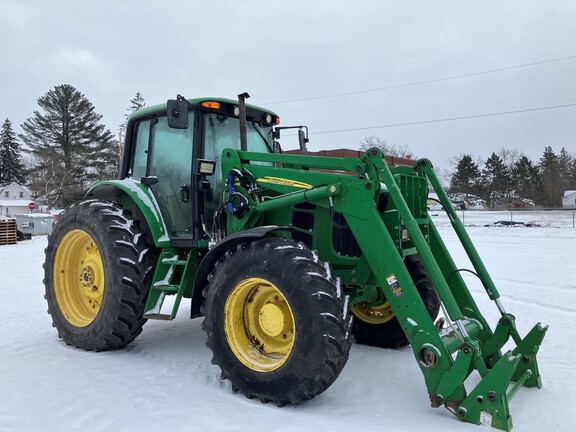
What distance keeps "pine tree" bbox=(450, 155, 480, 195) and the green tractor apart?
64.1 m

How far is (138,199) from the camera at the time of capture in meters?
5.05

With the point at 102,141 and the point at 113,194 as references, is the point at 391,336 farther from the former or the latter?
the point at 102,141

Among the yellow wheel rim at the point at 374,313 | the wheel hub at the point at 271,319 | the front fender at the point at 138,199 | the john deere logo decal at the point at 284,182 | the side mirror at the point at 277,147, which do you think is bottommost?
the yellow wheel rim at the point at 374,313

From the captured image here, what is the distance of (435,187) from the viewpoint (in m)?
4.64

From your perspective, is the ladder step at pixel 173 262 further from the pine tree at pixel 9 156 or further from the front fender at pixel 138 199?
the pine tree at pixel 9 156

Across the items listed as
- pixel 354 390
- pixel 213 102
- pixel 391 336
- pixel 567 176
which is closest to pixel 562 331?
pixel 391 336

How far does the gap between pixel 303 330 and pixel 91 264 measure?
292 centimetres

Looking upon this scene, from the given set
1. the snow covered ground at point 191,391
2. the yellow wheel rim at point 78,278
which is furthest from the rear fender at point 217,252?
the yellow wheel rim at point 78,278

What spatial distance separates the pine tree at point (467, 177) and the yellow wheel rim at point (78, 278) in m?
64.4

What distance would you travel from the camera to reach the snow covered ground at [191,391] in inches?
129

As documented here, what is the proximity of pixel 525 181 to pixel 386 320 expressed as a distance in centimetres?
6915

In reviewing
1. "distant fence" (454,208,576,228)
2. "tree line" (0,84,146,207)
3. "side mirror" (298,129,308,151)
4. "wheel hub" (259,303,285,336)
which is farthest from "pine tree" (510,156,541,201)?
"wheel hub" (259,303,285,336)

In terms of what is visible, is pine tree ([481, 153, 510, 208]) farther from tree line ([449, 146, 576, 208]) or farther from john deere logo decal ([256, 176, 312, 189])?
john deere logo decal ([256, 176, 312, 189])

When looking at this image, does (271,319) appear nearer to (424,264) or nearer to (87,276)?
(424,264)
